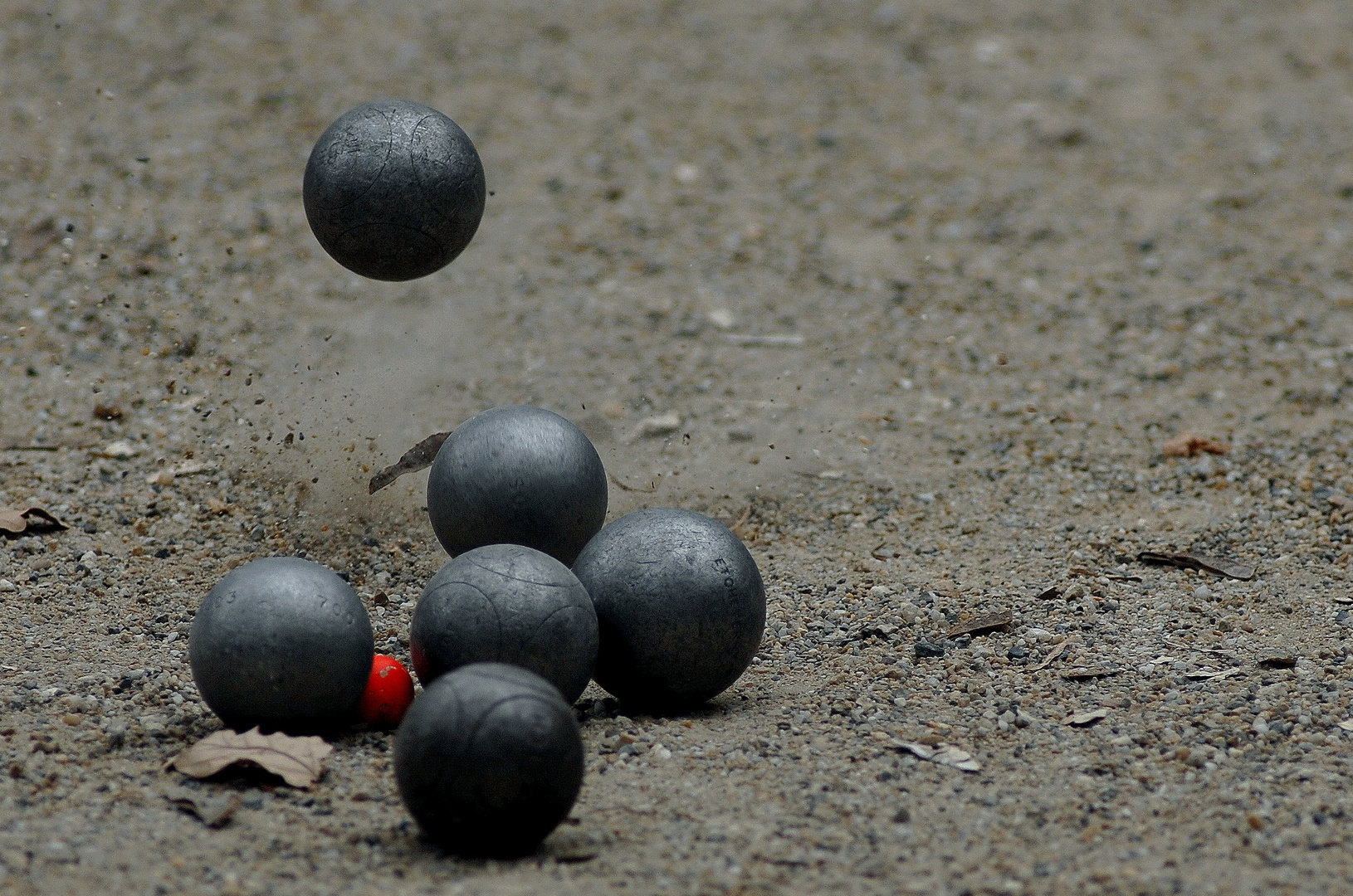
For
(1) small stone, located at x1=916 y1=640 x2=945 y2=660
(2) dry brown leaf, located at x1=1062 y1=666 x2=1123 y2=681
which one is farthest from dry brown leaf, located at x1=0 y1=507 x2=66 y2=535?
(2) dry brown leaf, located at x1=1062 y1=666 x2=1123 y2=681

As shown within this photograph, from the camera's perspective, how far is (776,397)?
8.78 metres

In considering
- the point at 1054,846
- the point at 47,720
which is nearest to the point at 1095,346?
the point at 1054,846

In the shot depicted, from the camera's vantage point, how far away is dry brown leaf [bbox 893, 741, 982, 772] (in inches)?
192

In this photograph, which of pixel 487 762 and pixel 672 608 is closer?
pixel 487 762

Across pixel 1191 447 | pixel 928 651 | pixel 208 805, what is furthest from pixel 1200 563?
pixel 208 805

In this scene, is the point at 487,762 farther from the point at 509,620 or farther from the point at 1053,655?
the point at 1053,655

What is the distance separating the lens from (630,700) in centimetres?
545

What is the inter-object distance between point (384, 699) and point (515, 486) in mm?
1085

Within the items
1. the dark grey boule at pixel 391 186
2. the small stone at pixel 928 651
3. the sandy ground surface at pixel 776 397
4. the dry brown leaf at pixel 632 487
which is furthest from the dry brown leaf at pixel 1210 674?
the dark grey boule at pixel 391 186

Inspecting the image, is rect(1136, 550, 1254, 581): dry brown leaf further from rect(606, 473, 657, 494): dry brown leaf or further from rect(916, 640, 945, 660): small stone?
rect(606, 473, 657, 494): dry brown leaf

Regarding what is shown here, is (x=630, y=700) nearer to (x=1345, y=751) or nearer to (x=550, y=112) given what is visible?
(x=1345, y=751)

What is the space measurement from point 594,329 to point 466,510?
379 cm

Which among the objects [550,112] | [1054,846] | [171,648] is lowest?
[171,648]

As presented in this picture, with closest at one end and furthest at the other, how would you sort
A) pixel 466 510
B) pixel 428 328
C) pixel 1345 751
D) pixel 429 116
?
pixel 1345 751 < pixel 466 510 < pixel 429 116 < pixel 428 328
